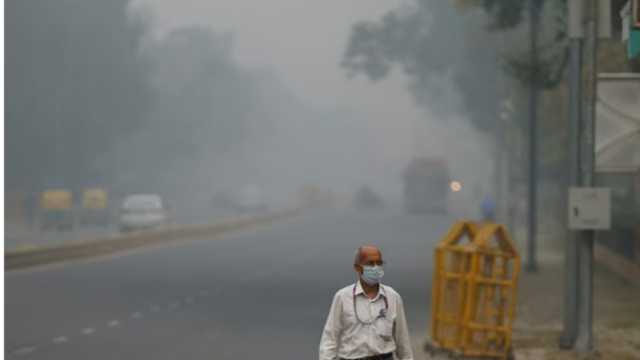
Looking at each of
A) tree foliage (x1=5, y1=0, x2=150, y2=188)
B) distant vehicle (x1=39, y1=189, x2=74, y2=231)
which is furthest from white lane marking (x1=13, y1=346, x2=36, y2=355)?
tree foliage (x1=5, y1=0, x2=150, y2=188)

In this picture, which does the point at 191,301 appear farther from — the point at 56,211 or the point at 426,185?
the point at 426,185

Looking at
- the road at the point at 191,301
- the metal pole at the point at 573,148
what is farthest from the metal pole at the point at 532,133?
the metal pole at the point at 573,148

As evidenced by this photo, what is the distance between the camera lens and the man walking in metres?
7.13

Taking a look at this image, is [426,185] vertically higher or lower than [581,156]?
lower

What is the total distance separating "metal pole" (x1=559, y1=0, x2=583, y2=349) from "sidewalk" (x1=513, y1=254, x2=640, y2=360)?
337mm

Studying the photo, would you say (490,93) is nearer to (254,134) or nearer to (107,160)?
(107,160)

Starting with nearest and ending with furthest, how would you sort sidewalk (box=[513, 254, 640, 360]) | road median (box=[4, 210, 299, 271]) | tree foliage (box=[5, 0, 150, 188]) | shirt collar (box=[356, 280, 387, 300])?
shirt collar (box=[356, 280, 387, 300]) → sidewalk (box=[513, 254, 640, 360]) → road median (box=[4, 210, 299, 271]) → tree foliage (box=[5, 0, 150, 188])

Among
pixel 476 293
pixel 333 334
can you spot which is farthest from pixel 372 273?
pixel 476 293

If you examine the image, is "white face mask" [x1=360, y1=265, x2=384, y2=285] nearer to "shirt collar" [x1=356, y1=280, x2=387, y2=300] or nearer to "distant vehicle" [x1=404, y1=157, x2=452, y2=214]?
"shirt collar" [x1=356, y1=280, x2=387, y2=300]

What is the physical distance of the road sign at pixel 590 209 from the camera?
15.4 metres

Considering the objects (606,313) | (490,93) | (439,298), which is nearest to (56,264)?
(606,313)

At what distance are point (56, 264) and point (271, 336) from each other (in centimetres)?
1746

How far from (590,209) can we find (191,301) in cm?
1023

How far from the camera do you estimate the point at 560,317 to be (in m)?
21.0
